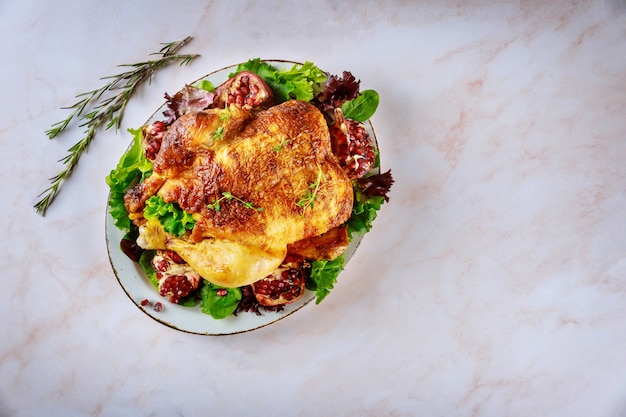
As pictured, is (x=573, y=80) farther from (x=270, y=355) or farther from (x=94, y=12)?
(x=94, y=12)

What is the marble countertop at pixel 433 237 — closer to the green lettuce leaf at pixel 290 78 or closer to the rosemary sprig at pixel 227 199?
the green lettuce leaf at pixel 290 78

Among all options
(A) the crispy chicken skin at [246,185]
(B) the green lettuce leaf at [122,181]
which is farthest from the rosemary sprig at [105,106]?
(A) the crispy chicken skin at [246,185]

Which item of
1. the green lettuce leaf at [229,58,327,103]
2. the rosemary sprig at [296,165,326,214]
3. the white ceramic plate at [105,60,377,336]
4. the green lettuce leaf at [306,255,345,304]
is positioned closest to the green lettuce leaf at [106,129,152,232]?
the white ceramic plate at [105,60,377,336]

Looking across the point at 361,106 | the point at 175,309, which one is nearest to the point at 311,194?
the point at 361,106

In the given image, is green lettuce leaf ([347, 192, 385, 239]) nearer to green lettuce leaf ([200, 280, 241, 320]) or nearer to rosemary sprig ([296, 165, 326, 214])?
rosemary sprig ([296, 165, 326, 214])

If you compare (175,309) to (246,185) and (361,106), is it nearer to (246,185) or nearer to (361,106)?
(246,185)

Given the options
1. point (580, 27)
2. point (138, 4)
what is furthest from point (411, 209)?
point (138, 4)
